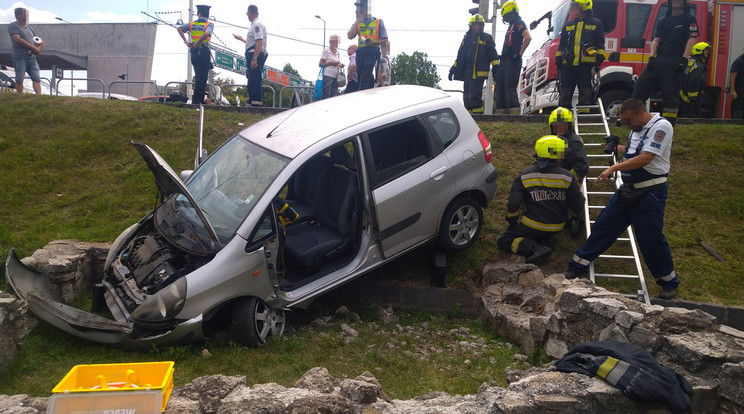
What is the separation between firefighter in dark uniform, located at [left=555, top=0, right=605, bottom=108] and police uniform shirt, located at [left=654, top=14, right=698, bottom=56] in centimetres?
88

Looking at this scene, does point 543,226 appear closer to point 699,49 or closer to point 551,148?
point 551,148

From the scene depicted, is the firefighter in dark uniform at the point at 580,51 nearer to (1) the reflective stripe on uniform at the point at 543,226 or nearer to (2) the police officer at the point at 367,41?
(2) the police officer at the point at 367,41

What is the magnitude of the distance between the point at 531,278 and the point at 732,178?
3.91 metres

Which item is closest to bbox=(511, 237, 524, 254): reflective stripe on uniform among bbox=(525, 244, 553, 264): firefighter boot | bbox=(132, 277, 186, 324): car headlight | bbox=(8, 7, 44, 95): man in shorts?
bbox=(525, 244, 553, 264): firefighter boot

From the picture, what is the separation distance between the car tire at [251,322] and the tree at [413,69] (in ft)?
144

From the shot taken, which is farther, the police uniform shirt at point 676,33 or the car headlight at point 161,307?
the police uniform shirt at point 676,33

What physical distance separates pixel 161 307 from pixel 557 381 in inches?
121

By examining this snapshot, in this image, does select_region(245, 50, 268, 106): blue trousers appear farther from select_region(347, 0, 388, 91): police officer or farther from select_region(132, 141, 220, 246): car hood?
select_region(132, 141, 220, 246): car hood

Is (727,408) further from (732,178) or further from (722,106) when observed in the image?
(722,106)

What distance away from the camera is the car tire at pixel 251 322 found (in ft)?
15.9

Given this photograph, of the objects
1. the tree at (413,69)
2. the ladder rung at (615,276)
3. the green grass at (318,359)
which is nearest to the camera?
the green grass at (318,359)


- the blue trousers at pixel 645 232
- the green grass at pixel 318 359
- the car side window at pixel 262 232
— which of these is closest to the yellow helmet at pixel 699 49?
the blue trousers at pixel 645 232

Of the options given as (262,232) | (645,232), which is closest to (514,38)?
(645,232)

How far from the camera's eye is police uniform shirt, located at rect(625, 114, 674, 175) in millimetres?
5504
